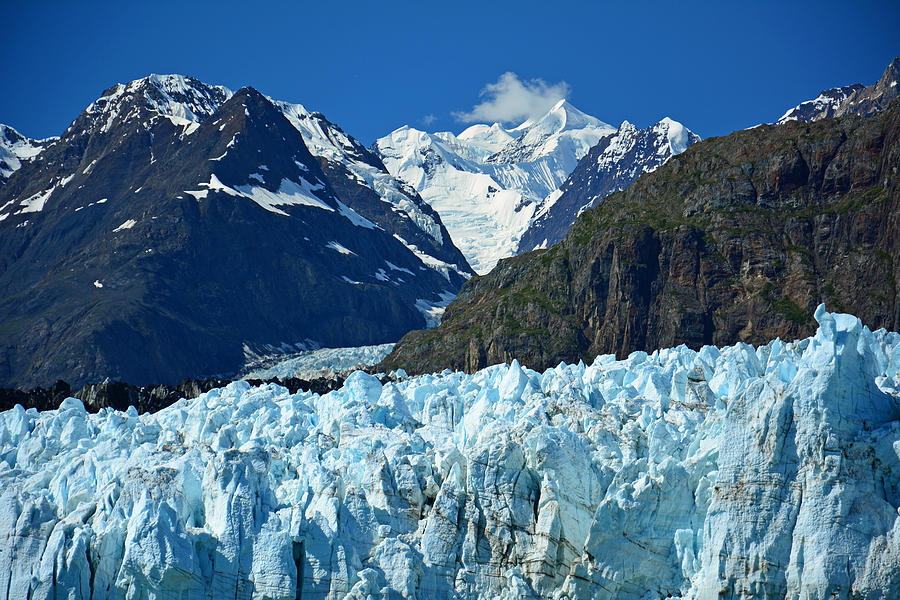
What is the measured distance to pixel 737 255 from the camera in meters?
169

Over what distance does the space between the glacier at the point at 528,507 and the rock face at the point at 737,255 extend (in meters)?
94.5

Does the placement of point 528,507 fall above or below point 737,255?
below

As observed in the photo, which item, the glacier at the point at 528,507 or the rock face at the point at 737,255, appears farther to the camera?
the rock face at the point at 737,255

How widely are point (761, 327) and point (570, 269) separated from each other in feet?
154

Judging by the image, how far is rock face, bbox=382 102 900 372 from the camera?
15725 cm

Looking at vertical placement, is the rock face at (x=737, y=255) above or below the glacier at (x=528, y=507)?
above

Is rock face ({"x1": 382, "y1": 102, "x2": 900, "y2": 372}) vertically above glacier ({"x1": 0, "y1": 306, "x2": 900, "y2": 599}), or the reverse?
rock face ({"x1": 382, "y1": 102, "x2": 900, "y2": 372})

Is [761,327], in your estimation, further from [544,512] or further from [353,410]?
[544,512]

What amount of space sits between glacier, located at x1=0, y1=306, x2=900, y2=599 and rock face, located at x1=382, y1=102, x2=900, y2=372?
94530 mm

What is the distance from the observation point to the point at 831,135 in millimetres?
171625

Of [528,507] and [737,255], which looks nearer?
[528,507]

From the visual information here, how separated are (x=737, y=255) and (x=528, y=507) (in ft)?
400

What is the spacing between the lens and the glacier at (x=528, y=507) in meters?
44.2

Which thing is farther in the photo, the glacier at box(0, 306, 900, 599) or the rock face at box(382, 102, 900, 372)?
the rock face at box(382, 102, 900, 372)
